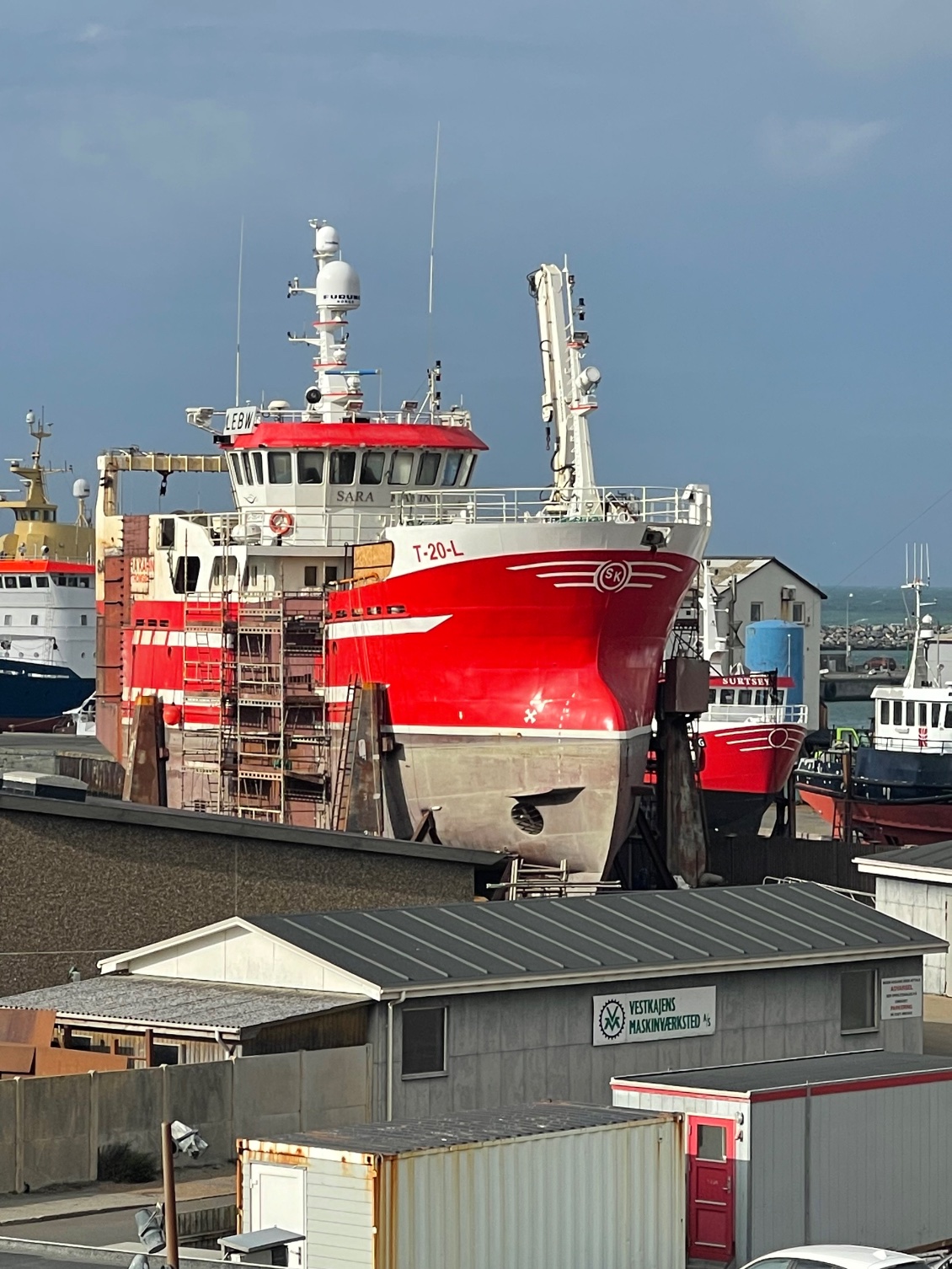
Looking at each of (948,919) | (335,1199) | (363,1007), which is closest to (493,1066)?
(363,1007)

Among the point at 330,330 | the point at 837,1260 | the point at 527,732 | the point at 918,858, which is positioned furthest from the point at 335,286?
the point at 837,1260

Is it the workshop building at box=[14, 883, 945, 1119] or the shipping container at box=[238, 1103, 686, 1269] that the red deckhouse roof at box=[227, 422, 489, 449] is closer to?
the workshop building at box=[14, 883, 945, 1119]

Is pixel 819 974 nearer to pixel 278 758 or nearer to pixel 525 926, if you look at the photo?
pixel 525 926

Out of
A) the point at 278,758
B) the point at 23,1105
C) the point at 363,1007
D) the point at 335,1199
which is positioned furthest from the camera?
the point at 278,758

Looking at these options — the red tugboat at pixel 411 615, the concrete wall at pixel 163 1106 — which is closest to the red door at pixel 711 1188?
the concrete wall at pixel 163 1106

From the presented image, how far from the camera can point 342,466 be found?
47562 mm

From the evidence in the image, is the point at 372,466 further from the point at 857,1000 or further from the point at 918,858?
the point at 857,1000

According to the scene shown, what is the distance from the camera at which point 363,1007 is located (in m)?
23.0

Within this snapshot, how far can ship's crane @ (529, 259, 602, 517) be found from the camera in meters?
47.3

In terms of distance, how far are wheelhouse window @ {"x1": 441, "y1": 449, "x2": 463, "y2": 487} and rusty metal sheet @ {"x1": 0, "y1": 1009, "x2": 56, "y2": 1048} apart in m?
24.8

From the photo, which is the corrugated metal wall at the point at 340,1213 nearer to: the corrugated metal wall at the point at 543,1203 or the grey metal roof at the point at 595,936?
the corrugated metal wall at the point at 543,1203

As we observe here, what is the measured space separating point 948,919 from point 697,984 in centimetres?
1145

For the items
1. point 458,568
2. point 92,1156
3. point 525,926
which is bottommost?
point 92,1156

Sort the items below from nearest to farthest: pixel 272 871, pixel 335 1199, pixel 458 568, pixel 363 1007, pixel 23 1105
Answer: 1. pixel 335 1199
2. pixel 23 1105
3. pixel 363 1007
4. pixel 272 871
5. pixel 458 568
